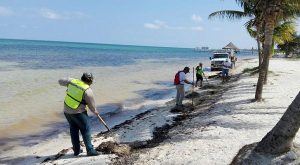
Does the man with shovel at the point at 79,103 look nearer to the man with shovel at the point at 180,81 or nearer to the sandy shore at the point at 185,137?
the sandy shore at the point at 185,137

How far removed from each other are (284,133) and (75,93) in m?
3.96

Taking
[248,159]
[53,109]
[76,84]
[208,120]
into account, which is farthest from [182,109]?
[248,159]

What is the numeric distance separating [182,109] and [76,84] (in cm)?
768

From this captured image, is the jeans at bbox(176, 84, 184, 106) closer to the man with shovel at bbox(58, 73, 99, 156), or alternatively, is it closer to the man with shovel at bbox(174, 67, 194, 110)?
the man with shovel at bbox(174, 67, 194, 110)

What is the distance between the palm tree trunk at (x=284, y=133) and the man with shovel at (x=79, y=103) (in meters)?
3.38

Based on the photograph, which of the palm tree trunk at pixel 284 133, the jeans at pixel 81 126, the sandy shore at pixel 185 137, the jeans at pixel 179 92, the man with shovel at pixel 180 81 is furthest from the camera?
the jeans at pixel 179 92

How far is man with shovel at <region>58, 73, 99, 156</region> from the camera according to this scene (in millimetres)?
8250

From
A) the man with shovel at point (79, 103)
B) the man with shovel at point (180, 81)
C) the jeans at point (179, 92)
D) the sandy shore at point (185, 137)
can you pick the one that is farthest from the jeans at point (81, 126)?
the jeans at point (179, 92)

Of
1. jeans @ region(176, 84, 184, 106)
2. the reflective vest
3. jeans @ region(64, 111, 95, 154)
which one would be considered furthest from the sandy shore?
the reflective vest

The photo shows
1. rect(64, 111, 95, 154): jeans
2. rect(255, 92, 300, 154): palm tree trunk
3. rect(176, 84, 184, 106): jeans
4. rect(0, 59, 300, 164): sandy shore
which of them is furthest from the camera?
rect(176, 84, 184, 106): jeans

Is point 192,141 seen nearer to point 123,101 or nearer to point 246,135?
point 246,135

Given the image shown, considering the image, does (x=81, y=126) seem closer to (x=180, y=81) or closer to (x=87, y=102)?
(x=87, y=102)

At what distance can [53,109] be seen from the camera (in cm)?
1805

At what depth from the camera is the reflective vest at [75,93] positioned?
8250 mm
